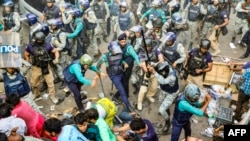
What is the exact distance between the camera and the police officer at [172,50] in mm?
7898

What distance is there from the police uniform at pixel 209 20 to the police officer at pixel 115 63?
3277 millimetres

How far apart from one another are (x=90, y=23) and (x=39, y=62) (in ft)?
7.71

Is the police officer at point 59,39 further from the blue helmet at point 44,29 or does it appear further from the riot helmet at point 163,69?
the riot helmet at point 163,69

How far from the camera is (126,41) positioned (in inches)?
306

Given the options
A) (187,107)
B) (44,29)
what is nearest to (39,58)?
(44,29)

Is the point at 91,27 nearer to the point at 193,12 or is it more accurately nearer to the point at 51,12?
the point at 51,12

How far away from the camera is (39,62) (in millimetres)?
7598

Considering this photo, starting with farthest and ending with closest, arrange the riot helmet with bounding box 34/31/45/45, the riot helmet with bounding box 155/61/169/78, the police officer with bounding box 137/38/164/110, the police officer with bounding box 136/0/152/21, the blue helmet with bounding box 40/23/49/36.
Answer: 1. the police officer with bounding box 136/0/152/21
2. the blue helmet with bounding box 40/23/49/36
3. the police officer with bounding box 137/38/164/110
4. the riot helmet with bounding box 34/31/45/45
5. the riot helmet with bounding box 155/61/169/78

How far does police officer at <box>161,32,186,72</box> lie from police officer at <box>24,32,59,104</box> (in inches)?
87.5

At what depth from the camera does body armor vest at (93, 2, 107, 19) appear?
394 inches

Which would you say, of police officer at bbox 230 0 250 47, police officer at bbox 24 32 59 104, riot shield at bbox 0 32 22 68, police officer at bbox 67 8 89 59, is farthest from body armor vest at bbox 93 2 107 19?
riot shield at bbox 0 32 22 68

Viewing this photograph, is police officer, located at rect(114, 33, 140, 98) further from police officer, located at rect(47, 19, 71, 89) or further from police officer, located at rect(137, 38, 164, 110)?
police officer, located at rect(47, 19, 71, 89)

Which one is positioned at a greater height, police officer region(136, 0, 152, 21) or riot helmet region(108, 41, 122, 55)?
police officer region(136, 0, 152, 21)

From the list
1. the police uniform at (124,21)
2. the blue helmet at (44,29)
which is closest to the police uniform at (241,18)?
the police uniform at (124,21)
